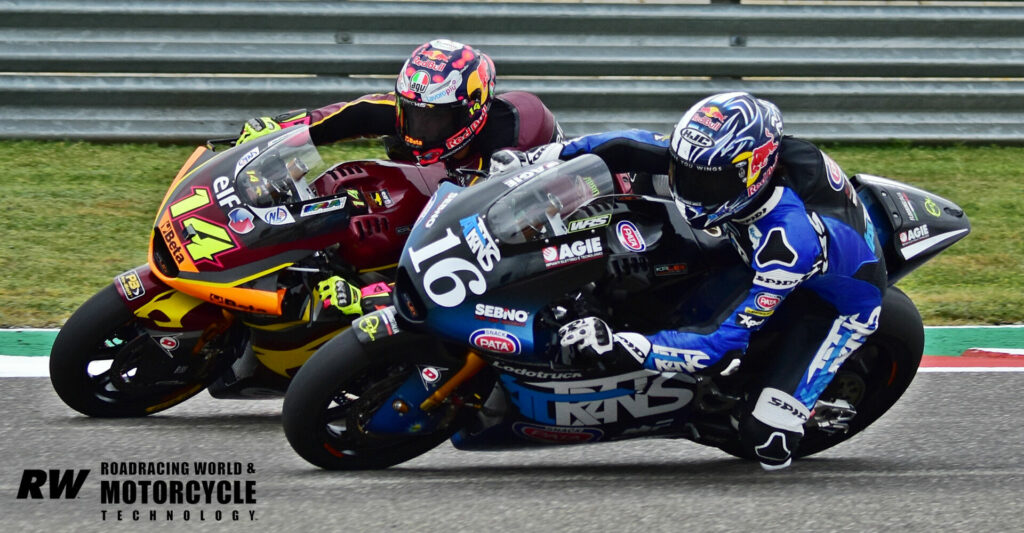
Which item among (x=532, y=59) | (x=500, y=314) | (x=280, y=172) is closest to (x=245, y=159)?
(x=280, y=172)

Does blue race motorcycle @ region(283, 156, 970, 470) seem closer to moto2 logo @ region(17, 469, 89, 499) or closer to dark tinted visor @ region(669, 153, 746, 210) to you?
dark tinted visor @ region(669, 153, 746, 210)

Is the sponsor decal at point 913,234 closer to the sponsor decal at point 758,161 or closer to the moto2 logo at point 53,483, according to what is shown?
the sponsor decal at point 758,161

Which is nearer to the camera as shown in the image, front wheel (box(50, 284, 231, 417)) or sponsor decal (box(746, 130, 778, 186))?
sponsor decal (box(746, 130, 778, 186))

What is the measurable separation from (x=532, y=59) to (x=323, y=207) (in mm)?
3975

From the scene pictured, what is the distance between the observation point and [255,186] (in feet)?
15.6

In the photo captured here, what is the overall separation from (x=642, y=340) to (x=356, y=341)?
0.88 meters

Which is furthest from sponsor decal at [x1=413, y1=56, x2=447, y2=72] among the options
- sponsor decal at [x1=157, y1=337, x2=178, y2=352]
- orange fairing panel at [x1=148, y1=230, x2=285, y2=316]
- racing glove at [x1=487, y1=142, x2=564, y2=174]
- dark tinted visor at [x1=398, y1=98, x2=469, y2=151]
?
sponsor decal at [x1=157, y1=337, x2=178, y2=352]

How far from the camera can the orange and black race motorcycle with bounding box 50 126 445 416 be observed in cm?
464

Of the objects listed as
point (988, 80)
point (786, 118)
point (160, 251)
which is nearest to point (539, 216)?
point (160, 251)

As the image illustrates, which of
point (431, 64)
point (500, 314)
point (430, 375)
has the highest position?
point (431, 64)

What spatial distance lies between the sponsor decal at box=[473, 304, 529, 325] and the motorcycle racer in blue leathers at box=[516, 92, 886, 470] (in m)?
0.14

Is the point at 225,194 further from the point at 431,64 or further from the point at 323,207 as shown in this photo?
the point at 431,64

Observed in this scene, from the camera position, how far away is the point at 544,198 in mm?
4137

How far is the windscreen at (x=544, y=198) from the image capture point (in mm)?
4098
